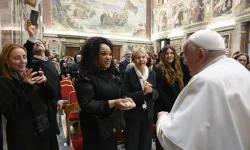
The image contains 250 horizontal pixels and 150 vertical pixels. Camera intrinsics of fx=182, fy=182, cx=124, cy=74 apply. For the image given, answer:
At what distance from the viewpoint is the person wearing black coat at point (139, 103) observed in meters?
2.61

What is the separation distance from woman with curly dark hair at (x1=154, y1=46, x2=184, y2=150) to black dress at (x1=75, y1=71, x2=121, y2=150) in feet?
3.78

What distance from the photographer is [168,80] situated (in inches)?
112

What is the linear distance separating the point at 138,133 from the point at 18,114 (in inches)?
62.8

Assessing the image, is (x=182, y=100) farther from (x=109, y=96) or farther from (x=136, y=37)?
(x=136, y=37)

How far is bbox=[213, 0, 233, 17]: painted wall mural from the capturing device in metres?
11.2

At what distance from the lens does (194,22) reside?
45.3ft

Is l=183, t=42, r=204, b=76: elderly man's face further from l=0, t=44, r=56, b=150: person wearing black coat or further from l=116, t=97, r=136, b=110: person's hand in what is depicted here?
l=0, t=44, r=56, b=150: person wearing black coat

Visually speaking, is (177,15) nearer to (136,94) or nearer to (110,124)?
(136,94)

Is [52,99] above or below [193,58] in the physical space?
below

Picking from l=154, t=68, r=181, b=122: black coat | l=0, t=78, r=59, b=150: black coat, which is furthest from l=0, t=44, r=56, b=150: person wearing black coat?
l=154, t=68, r=181, b=122: black coat

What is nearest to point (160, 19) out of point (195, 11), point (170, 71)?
point (195, 11)

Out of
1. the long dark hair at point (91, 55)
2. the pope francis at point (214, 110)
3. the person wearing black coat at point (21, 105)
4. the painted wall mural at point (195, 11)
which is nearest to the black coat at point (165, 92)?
the long dark hair at point (91, 55)

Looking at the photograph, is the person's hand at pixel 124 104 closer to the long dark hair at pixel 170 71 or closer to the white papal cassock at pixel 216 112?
the white papal cassock at pixel 216 112

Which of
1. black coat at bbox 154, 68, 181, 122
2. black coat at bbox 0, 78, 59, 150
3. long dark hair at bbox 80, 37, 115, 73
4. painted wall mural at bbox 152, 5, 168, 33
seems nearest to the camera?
black coat at bbox 0, 78, 59, 150
